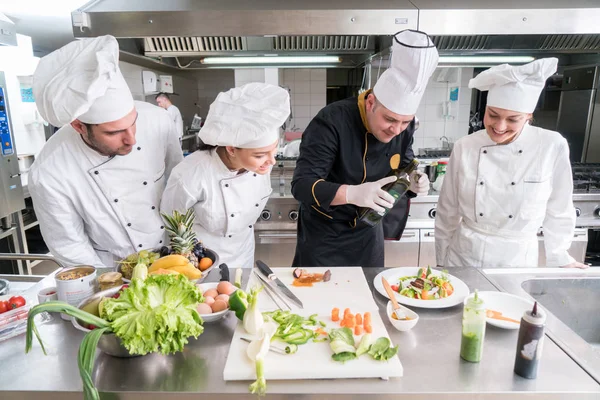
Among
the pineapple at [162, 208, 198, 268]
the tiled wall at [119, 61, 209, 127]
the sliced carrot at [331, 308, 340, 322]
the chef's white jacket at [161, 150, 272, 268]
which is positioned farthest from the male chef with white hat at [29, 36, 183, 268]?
the tiled wall at [119, 61, 209, 127]

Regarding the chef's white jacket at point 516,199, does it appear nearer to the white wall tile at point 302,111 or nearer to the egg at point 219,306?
the egg at point 219,306

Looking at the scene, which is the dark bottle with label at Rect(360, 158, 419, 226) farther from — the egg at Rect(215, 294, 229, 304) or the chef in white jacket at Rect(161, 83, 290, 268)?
the egg at Rect(215, 294, 229, 304)

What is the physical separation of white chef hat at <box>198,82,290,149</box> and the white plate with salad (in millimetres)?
721

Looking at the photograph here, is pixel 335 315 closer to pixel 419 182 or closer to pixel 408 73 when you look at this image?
pixel 419 182

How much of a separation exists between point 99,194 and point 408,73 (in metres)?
1.49

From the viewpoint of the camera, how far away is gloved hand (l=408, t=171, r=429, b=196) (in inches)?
72.4

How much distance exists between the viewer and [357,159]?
76.7 inches

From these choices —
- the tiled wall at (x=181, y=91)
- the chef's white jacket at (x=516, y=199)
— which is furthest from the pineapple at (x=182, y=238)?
the tiled wall at (x=181, y=91)

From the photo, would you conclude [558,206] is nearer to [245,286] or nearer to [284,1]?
[245,286]

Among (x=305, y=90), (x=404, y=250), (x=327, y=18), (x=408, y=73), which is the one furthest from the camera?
(x=305, y=90)

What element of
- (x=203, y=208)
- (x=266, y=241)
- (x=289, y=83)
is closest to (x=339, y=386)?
(x=203, y=208)

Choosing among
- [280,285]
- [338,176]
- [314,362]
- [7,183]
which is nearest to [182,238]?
[280,285]

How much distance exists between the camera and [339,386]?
927 millimetres

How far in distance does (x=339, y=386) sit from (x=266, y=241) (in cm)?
244
